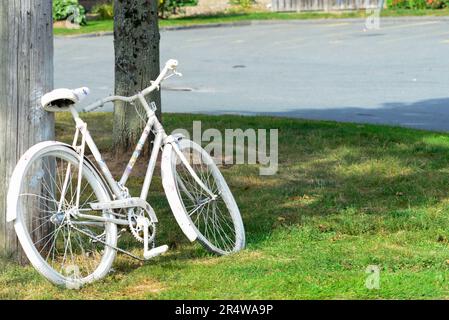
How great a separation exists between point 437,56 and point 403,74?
8.46ft

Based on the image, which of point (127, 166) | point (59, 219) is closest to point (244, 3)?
point (127, 166)

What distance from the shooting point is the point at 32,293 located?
19.3 feet

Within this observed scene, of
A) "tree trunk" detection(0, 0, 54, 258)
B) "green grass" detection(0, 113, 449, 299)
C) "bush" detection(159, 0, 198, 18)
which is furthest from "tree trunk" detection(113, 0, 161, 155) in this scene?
"bush" detection(159, 0, 198, 18)

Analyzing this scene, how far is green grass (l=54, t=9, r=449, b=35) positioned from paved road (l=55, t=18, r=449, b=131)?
1.57 m

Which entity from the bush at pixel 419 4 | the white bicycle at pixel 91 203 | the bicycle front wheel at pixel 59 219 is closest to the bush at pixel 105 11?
the bush at pixel 419 4

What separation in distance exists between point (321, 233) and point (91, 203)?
1882 millimetres

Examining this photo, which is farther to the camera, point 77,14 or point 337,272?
point 77,14

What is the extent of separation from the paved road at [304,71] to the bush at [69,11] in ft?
9.16

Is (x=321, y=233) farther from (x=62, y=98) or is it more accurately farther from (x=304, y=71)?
(x=304, y=71)

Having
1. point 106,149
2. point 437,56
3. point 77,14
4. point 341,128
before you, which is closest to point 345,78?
point 437,56

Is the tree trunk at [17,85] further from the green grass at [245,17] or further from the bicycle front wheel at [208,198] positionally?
the green grass at [245,17]

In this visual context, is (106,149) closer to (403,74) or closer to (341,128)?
(341,128)

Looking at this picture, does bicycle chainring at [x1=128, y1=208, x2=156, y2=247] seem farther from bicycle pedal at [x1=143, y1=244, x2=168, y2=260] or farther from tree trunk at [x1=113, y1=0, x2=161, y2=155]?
tree trunk at [x1=113, y1=0, x2=161, y2=155]
